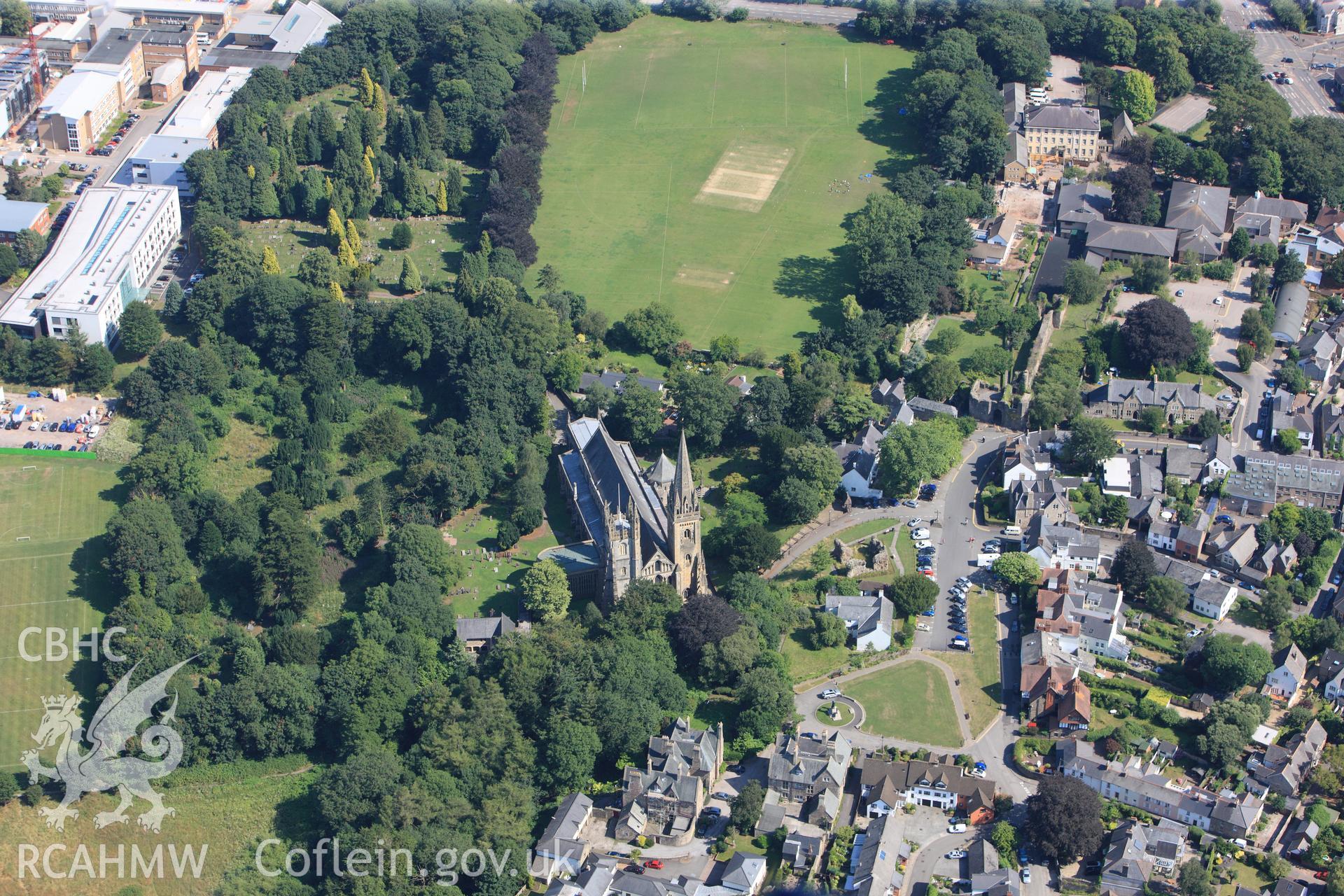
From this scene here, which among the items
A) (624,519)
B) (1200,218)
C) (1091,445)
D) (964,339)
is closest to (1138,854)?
(624,519)

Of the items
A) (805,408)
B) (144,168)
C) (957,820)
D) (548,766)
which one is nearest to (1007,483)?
(805,408)

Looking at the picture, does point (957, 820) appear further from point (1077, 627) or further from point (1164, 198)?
point (1164, 198)

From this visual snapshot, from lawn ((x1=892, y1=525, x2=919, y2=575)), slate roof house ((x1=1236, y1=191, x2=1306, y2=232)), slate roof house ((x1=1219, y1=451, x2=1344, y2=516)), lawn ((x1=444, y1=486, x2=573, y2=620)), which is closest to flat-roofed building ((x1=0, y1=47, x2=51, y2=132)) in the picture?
lawn ((x1=444, y1=486, x2=573, y2=620))

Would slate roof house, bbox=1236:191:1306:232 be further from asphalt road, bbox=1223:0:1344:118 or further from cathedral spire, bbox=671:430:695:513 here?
cathedral spire, bbox=671:430:695:513

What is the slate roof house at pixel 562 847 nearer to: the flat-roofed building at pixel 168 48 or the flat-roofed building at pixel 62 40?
the flat-roofed building at pixel 168 48

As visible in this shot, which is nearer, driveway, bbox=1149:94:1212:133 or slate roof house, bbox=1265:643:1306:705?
slate roof house, bbox=1265:643:1306:705

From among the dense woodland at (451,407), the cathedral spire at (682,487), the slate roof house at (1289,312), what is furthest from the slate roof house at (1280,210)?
the cathedral spire at (682,487)

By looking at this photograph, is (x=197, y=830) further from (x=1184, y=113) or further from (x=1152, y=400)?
(x=1184, y=113)
